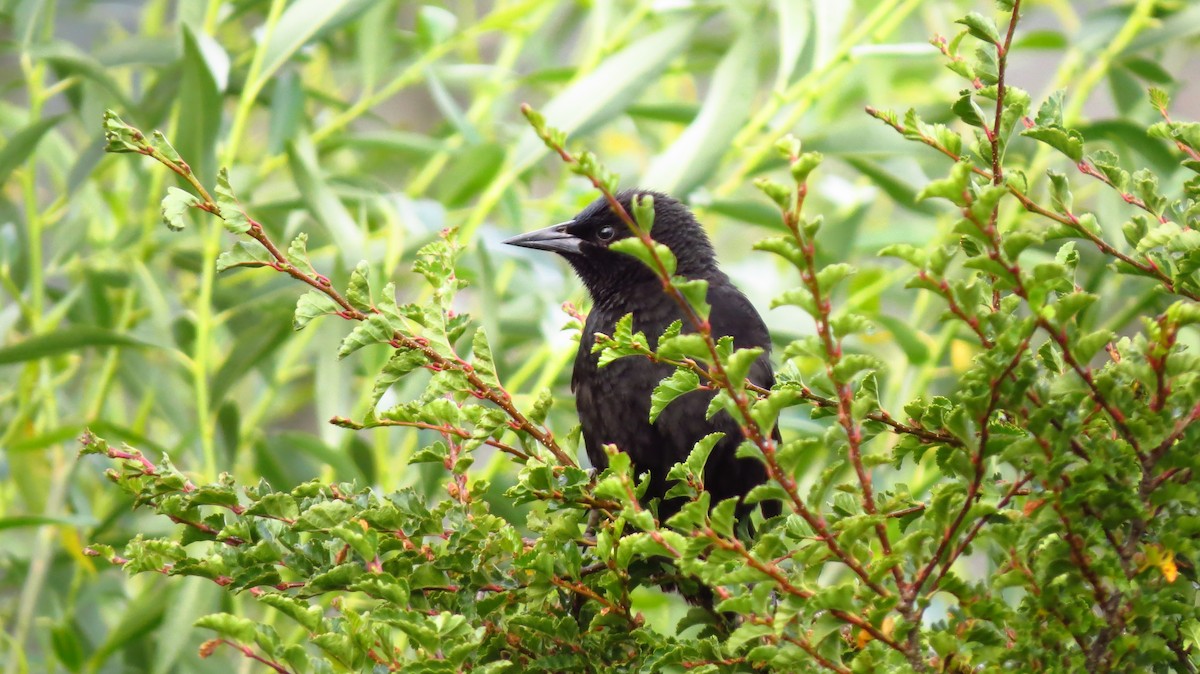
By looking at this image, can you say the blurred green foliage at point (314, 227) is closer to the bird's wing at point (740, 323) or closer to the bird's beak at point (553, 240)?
the bird's beak at point (553, 240)

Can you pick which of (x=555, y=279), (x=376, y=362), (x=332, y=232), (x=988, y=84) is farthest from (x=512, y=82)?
(x=988, y=84)

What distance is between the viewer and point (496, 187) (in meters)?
2.91

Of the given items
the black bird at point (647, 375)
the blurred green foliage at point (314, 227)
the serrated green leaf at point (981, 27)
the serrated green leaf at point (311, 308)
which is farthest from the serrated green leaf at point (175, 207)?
the blurred green foliage at point (314, 227)

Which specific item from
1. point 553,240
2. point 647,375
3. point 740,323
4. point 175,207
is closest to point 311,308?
point 175,207

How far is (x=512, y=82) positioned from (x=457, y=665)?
8.08 ft

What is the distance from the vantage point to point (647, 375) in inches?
98.3

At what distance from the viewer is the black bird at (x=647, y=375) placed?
98.0 inches

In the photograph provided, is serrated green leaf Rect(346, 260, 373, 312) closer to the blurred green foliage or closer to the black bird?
the black bird

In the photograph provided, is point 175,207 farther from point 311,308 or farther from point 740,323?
point 740,323

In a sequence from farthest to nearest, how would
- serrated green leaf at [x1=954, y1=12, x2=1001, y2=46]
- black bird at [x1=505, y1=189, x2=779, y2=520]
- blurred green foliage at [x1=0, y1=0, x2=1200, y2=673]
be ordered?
blurred green foliage at [x1=0, y1=0, x2=1200, y2=673]
black bird at [x1=505, y1=189, x2=779, y2=520]
serrated green leaf at [x1=954, y1=12, x2=1001, y2=46]

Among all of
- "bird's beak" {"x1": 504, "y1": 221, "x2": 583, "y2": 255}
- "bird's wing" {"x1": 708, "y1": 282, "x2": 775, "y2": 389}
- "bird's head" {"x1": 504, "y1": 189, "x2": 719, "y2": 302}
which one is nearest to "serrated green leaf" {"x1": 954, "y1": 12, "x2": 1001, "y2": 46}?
"bird's wing" {"x1": 708, "y1": 282, "x2": 775, "y2": 389}

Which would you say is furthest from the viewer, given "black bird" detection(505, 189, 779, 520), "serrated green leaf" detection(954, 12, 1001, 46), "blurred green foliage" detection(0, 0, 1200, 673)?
"blurred green foliage" detection(0, 0, 1200, 673)

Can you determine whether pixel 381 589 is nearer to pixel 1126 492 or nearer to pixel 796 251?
pixel 796 251

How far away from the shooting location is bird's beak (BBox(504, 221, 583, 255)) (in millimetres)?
2844
